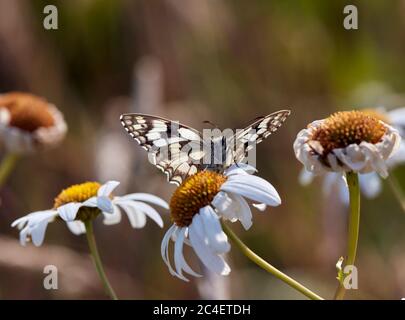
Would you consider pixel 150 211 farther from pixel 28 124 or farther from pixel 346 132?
pixel 28 124

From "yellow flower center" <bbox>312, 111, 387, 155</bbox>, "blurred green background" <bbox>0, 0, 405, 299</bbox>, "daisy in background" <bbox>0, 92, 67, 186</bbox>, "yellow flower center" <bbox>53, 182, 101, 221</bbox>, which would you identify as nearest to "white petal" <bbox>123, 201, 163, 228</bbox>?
"yellow flower center" <bbox>53, 182, 101, 221</bbox>

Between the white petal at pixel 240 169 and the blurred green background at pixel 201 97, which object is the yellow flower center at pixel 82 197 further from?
the blurred green background at pixel 201 97

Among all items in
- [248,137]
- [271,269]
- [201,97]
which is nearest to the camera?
[271,269]

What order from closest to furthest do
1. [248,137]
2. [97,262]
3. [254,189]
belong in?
[254,189] < [97,262] < [248,137]

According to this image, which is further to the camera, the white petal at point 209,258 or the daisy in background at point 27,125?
the daisy in background at point 27,125

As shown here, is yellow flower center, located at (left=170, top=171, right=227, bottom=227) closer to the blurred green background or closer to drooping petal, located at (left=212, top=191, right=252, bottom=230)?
drooping petal, located at (left=212, top=191, right=252, bottom=230)

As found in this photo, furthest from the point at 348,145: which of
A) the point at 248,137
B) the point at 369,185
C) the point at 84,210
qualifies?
the point at 369,185

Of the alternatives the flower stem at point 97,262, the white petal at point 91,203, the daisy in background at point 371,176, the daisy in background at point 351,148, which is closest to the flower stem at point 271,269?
the daisy in background at point 351,148
